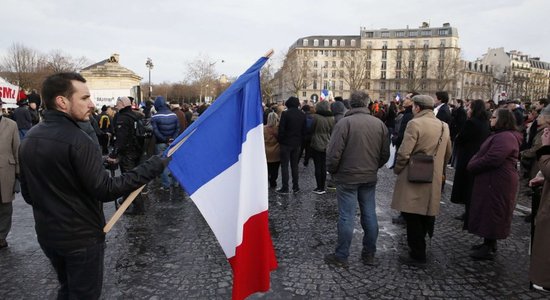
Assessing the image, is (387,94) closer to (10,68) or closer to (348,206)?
(10,68)

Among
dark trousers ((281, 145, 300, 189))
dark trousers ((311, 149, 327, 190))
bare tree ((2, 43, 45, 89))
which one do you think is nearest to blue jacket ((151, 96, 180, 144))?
dark trousers ((281, 145, 300, 189))

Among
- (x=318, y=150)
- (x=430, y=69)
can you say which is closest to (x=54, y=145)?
(x=318, y=150)

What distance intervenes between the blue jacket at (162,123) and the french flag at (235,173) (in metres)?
5.25

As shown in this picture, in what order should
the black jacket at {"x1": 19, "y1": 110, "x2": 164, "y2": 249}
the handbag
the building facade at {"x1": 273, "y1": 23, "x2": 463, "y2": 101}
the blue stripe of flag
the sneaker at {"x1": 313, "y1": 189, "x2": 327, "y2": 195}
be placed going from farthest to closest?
the building facade at {"x1": 273, "y1": 23, "x2": 463, "y2": 101}
the sneaker at {"x1": 313, "y1": 189, "x2": 327, "y2": 195}
the handbag
the blue stripe of flag
the black jacket at {"x1": 19, "y1": 110, "x2": 164, "y2": 249}

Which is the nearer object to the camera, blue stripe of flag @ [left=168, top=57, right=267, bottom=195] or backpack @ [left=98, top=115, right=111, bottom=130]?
blue stripe of flag @ [left=168, top=57, right=267, bottom=195]

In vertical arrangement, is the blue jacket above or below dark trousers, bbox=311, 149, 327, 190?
above

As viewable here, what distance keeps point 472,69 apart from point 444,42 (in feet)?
39.8

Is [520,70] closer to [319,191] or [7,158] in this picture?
[319,191]

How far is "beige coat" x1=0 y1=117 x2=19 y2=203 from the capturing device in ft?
16.2

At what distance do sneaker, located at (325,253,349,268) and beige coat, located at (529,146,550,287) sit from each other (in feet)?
6.17

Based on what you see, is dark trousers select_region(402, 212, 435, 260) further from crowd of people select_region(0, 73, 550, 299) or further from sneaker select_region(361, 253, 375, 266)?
sneaker select_region(361, 253, 375, 266)

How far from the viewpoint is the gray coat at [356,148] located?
14.7ft

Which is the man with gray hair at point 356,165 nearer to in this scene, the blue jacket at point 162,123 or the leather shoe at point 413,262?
the leather shoe at point 413,262

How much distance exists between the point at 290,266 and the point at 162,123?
4485 millimetres
